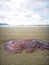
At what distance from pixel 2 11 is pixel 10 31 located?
25 cm

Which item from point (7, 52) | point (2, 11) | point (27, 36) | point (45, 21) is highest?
point (2, 11)

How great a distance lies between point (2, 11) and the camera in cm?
136

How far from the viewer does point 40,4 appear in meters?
1.37

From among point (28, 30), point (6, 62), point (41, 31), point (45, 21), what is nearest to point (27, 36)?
point (28, 30)

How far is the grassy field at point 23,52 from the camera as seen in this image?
1.33 metres

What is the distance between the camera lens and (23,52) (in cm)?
134

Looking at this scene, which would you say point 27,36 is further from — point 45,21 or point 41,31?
point 45,21

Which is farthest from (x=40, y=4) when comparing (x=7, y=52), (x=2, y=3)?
(x=7, y=52)

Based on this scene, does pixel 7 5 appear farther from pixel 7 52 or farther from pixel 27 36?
pixel 7 52

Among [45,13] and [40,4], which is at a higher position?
[40,4]

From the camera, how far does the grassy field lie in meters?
1.33

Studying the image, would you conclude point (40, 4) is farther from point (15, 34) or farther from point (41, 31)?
point (15, 34)

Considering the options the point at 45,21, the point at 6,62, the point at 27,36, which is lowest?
the point at 6,62

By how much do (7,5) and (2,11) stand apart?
0.09m
